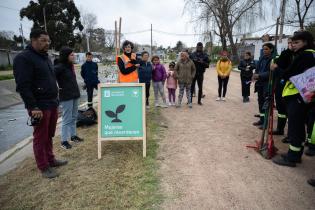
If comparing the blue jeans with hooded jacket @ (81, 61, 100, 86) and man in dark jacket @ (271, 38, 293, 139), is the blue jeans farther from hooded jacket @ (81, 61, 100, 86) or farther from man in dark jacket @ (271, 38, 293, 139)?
man in dark jacket @ (271, 38, 293, 139)

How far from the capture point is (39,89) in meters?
3.94

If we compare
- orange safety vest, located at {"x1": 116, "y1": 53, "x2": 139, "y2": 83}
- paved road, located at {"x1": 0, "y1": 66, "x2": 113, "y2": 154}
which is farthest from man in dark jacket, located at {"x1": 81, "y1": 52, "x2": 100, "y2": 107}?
orange safety vest, located at {"x1": 116, "y1": 53, "x2": 139, "y2": 83}

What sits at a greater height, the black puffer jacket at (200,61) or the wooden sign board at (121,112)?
the black puffer jacket at (200,61)

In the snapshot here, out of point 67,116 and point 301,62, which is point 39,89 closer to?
point 67,116

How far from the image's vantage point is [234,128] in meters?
6.55

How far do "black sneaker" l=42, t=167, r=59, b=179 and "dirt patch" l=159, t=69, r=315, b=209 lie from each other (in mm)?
1624

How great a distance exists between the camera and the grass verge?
339cm

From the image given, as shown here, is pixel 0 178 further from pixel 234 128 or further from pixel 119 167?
pixel 234 128

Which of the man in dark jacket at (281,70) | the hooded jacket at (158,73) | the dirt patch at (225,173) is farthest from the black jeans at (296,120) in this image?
the hooded jacket at (158,73)

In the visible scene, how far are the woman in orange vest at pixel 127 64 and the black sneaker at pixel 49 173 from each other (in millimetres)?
2708

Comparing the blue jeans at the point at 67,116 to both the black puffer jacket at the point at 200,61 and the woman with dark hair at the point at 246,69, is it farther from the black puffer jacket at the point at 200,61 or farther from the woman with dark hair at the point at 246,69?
the woman with dark hair at the point at 246,69

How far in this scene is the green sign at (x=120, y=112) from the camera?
190 inches

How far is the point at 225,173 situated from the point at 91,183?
6.46 ft

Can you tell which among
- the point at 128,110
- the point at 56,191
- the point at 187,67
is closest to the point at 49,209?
the point at 56,191
